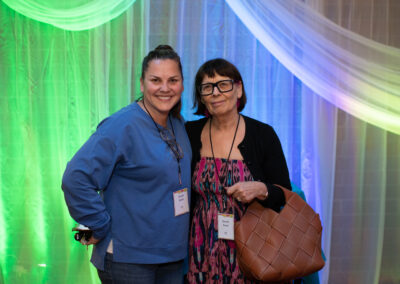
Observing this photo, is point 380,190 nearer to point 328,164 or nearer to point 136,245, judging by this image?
point 328,164

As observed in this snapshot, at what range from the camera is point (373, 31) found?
2852mm

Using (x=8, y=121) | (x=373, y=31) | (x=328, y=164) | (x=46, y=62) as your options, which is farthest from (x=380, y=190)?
(x=8, y=121)

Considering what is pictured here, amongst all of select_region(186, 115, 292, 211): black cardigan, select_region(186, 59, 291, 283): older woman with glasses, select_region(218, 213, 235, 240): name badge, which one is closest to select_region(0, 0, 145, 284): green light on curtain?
select_region(186, 59, 291, 283): older woman with glasses

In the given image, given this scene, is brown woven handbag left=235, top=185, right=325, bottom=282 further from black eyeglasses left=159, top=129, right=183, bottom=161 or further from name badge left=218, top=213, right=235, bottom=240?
black eyeglasses left=159, top=129, right=183, bottom=161

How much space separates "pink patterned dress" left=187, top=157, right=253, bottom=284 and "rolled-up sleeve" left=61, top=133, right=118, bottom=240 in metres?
0.45

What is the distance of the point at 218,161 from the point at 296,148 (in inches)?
50.8

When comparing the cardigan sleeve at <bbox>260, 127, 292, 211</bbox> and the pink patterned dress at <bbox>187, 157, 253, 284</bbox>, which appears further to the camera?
the cardigan sleeve at <bbox>260, 127, 292, 211</bbox>

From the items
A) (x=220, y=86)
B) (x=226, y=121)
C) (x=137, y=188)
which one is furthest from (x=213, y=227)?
(x=220, y=86)

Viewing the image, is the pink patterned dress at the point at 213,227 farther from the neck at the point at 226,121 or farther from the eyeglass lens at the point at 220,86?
the eyeglass lens at the point at 220,86

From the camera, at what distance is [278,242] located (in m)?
1.59

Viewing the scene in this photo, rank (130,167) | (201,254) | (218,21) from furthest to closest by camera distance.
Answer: (218,21) → (201,254) → (130,167)

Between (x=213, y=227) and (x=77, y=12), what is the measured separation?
1992 mm

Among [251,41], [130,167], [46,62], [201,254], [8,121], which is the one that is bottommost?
[201,254]

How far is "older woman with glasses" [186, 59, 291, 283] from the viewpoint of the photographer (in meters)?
1.64
